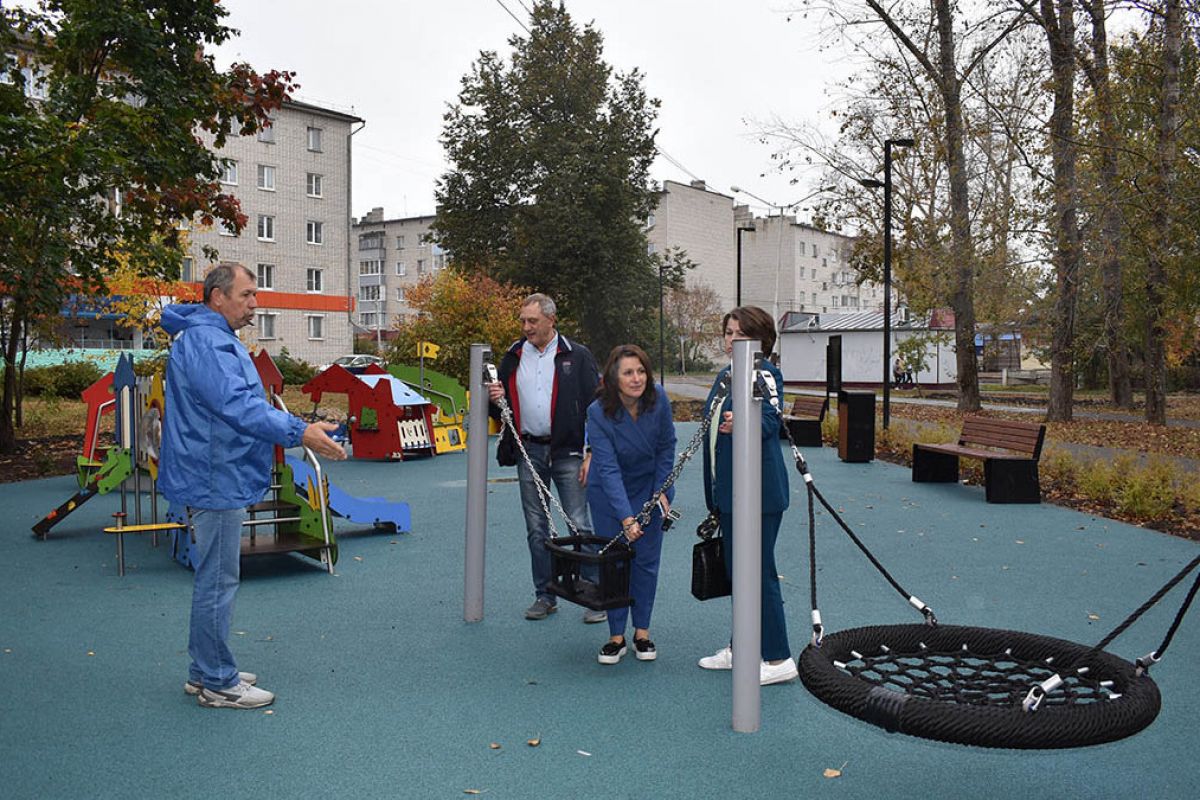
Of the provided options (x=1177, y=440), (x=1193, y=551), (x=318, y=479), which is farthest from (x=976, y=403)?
(x=318, y=479)

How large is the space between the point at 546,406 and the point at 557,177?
33.0 meters

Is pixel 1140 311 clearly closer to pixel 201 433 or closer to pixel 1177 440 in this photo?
pixel 1177 440

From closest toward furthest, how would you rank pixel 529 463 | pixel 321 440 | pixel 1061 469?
pixel 321 440
pixel 529 463
pixel 1061 469

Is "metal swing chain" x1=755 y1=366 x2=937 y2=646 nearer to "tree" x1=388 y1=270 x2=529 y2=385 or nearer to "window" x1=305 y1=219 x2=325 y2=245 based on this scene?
"tree" x1=388 y1=270 x2=529 y2=385

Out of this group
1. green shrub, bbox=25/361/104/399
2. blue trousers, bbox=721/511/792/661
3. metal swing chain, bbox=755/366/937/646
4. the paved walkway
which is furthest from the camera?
green shrub, bbox=25/361/104/399

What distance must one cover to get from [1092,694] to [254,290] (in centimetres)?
369

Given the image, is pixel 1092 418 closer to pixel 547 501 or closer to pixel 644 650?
pixel 547 501

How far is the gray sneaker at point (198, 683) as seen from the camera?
472cm

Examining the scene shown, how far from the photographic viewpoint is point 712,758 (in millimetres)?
4020

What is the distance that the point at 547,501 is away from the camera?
610 centimetres

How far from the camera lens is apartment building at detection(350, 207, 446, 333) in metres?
80.1

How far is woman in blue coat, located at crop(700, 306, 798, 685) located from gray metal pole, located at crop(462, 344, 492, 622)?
1686 millimetres

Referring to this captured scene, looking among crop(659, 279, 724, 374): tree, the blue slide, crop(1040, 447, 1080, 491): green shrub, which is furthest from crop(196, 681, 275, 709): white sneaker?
crop(659, 279, 724, 374): tree

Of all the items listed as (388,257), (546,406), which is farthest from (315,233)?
(546,406)
